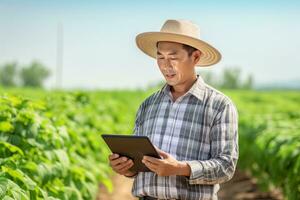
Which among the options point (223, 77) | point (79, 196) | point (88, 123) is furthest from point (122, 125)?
A: point (223, 77)

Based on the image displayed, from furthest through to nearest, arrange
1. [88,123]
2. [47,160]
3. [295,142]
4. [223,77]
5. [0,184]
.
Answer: [223,77]
[88,123]
[295,142]
[47,160]
[0,184]

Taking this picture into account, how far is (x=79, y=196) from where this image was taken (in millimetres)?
6914

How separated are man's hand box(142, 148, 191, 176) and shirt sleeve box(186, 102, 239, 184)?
66 millimetres

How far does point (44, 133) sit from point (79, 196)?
0.68m

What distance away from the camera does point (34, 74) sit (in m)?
115

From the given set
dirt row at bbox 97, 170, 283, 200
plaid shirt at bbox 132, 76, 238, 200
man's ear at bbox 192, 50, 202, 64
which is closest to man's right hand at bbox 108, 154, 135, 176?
plaid shirt at bbox 132, 76, 238, 200

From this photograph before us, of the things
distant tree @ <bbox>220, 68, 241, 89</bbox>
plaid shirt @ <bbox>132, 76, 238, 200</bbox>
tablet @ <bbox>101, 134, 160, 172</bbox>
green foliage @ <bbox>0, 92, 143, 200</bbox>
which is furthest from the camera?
distant tree @ <bbox>220, 68, 241, 89</bbox>

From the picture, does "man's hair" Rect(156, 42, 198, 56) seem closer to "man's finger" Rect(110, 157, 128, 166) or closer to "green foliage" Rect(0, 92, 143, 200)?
"man's finger" Rect(110, 157, 128, 166)

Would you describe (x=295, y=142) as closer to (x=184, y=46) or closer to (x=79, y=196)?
(x=79, y=196)

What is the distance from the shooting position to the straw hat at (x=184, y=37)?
464 centimetres

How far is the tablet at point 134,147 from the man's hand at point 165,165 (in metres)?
0.04

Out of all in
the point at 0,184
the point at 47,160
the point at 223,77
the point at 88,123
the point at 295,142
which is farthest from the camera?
the point at 223,77

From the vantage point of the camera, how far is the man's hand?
4301 millimetres

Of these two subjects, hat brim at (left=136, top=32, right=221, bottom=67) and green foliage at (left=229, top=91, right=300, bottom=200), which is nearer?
hat brim at (left=136, top=32, right=221, bottom=67)
